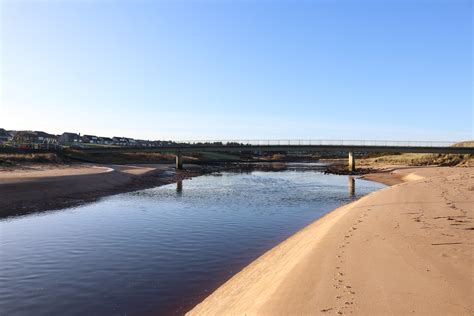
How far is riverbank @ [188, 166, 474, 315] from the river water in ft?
5.24

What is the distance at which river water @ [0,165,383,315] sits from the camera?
11781 mm

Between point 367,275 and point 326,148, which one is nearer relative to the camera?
point 367,275

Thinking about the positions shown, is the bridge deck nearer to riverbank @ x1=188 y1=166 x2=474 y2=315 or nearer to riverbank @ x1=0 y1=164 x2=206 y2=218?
riverbank @ x1=0 y1=164 x2=206 y2=218

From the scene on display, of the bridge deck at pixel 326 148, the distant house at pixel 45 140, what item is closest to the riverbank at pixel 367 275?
the bridge deck at pixel 326 148

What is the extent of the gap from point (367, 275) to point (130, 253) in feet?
35.5

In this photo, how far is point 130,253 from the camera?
56.5 ft

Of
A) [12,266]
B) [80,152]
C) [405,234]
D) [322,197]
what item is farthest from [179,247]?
[80,152]

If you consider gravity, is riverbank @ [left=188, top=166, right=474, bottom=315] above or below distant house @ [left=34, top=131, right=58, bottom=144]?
below

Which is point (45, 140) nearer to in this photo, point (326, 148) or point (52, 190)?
point (326, 148)

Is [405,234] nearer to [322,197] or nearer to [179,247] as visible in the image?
[179,247]

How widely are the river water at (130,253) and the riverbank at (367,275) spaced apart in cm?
160

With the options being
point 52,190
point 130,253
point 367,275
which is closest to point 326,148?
point 52,190

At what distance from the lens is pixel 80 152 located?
98312 mm

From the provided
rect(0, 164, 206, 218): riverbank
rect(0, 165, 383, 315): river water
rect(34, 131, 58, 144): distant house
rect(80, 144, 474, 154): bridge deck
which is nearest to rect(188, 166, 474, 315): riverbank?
rect(0, 165, 383, 315): river water
